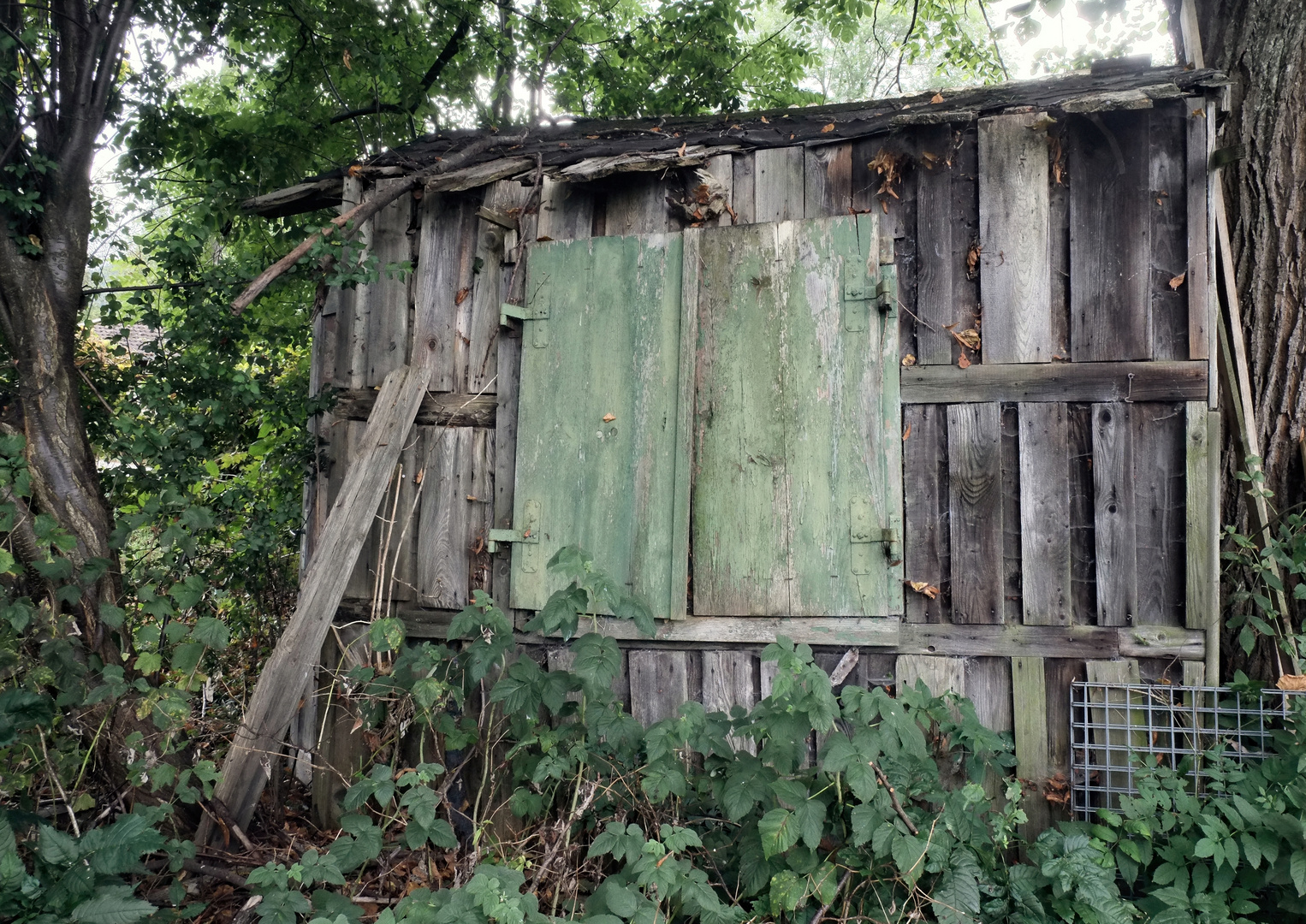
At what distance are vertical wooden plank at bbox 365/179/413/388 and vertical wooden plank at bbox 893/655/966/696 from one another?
2.99 metres

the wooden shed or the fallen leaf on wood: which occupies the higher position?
the wooden shed

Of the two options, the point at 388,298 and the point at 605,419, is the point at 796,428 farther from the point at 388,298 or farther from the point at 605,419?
the point at 388,298

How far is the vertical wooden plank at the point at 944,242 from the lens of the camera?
12.5ft

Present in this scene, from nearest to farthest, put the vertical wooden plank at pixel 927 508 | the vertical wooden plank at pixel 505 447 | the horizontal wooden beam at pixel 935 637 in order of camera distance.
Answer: the horizontal wooden beam at pixel 935 637 → the vertical wooden plank at pixel 927 508 → the vertical wooden plank at pixel 505 447

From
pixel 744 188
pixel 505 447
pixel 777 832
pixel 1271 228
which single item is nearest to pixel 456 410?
pixel 505 447

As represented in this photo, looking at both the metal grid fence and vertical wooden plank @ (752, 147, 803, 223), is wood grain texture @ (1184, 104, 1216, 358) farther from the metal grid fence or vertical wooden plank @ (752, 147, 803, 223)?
vertical wooden plank @ (752, 147, 803, 223)

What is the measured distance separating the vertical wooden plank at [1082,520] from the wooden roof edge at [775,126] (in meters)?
1.32

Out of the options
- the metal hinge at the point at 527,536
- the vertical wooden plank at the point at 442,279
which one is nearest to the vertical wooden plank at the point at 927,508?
the metal hinge at the point at 527,536

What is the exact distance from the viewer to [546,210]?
4.43m

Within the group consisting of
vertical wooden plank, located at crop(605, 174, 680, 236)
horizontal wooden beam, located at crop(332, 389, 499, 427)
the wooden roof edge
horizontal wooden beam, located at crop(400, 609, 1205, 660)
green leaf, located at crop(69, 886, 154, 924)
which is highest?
the wooden roof edge

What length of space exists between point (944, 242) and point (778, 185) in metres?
0.83

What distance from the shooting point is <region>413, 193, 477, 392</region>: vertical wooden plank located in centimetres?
449

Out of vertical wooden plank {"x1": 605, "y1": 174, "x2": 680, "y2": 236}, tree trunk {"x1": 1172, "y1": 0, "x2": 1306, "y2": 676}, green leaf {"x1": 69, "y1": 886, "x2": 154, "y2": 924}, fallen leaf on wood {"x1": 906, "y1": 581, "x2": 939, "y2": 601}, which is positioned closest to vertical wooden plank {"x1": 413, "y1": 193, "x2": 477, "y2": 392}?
vertical wooden plank {"x1": 605, "y1": 174, "x2": 680, "y2": 236}

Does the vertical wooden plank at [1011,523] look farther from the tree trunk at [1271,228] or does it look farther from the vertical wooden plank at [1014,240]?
the tree trunk at [1271,228]
